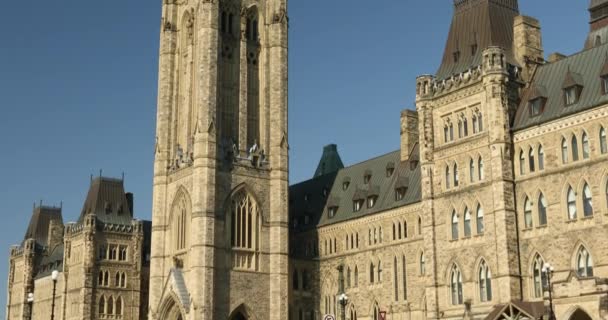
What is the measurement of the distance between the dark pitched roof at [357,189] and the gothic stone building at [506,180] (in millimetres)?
2817

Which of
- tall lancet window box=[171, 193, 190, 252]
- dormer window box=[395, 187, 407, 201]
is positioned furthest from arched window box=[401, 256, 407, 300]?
tall lancet window box=[171, 193, 190, 252]

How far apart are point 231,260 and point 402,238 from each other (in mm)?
14887

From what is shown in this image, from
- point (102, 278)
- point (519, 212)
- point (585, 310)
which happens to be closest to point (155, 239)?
point (102, 278)

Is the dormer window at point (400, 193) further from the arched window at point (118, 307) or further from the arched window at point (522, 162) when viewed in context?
the arched window at point (118, 307)

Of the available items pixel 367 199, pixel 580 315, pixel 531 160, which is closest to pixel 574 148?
pixel 531 160

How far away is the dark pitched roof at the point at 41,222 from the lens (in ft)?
422

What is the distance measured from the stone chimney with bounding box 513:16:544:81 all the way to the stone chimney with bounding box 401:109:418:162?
743 inches

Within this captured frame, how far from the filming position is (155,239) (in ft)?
280

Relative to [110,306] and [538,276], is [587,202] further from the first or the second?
[110,306]

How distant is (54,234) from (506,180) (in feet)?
267

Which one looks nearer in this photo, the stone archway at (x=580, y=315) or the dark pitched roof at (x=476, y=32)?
the stone archway at (x=580, y=315)

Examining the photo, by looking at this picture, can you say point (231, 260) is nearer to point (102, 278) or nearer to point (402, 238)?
point (402, 238)

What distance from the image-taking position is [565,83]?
197 ft

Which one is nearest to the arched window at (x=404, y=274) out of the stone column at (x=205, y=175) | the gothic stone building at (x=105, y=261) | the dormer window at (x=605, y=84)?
the stone column at (x=205, y=175)
